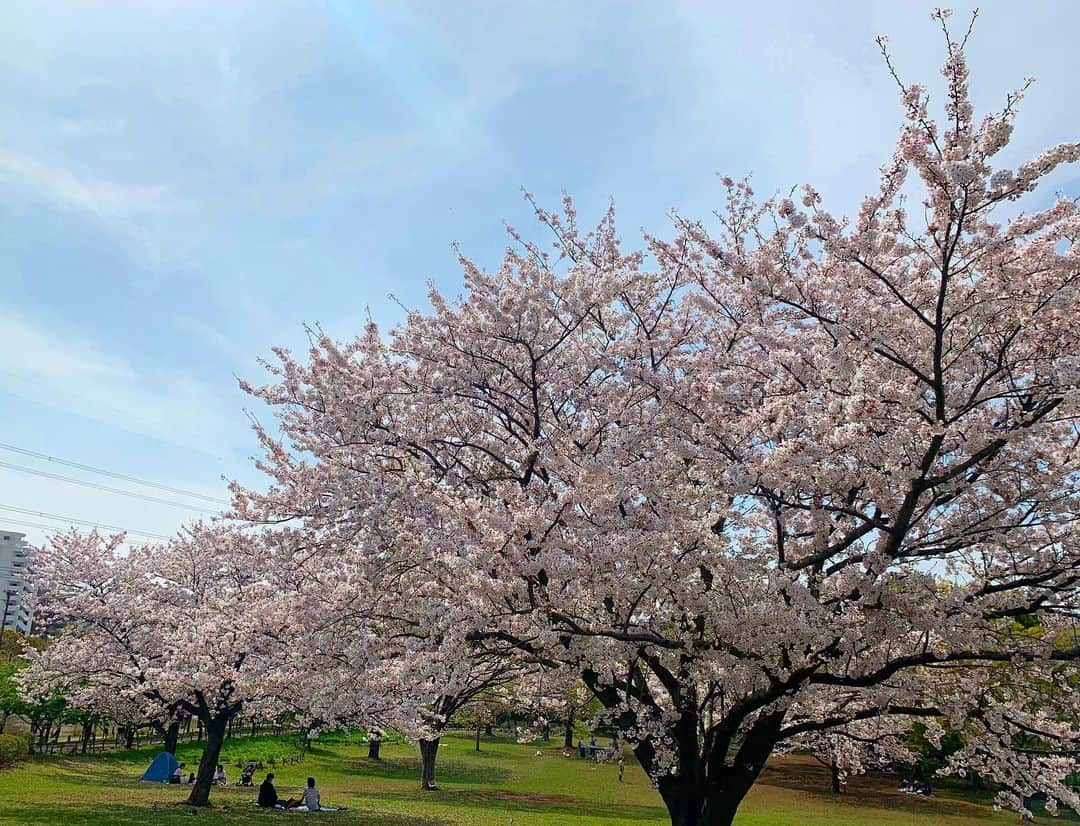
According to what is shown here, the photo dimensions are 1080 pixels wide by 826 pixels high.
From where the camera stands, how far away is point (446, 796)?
26.0m

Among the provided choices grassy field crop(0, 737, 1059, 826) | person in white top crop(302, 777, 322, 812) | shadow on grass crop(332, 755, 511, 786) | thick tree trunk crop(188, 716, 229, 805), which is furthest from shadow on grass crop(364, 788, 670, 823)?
thick tree trunk crop(188, 716, 229, 805)

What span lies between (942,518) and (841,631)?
1.96 m

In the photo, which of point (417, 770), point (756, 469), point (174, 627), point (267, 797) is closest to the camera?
point (756, 469)

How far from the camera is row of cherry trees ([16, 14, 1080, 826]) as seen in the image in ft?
21.8

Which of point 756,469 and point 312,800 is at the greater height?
point 756,469

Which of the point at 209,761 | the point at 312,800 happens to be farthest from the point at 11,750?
the point at 312,800

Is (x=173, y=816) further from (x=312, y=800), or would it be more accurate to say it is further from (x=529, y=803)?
(x=529, y=803)

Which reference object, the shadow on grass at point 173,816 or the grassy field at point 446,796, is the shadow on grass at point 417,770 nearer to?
the grassy field at point 446,796

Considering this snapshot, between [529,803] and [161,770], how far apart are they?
13.1 meters

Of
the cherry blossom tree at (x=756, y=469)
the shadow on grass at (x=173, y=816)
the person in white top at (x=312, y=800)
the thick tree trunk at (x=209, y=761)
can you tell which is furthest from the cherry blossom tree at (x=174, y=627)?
the cherry blossom tree at (x=756, y=469)

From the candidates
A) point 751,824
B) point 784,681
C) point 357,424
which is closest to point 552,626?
point 784,681

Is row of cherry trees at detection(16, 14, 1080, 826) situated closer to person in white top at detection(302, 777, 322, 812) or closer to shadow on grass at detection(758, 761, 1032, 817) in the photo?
person in white top at detection(302, 777, 322, 812)

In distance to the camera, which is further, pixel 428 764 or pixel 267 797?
pixel 428 764

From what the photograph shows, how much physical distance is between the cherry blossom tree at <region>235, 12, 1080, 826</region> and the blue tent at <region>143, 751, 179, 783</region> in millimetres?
20793
